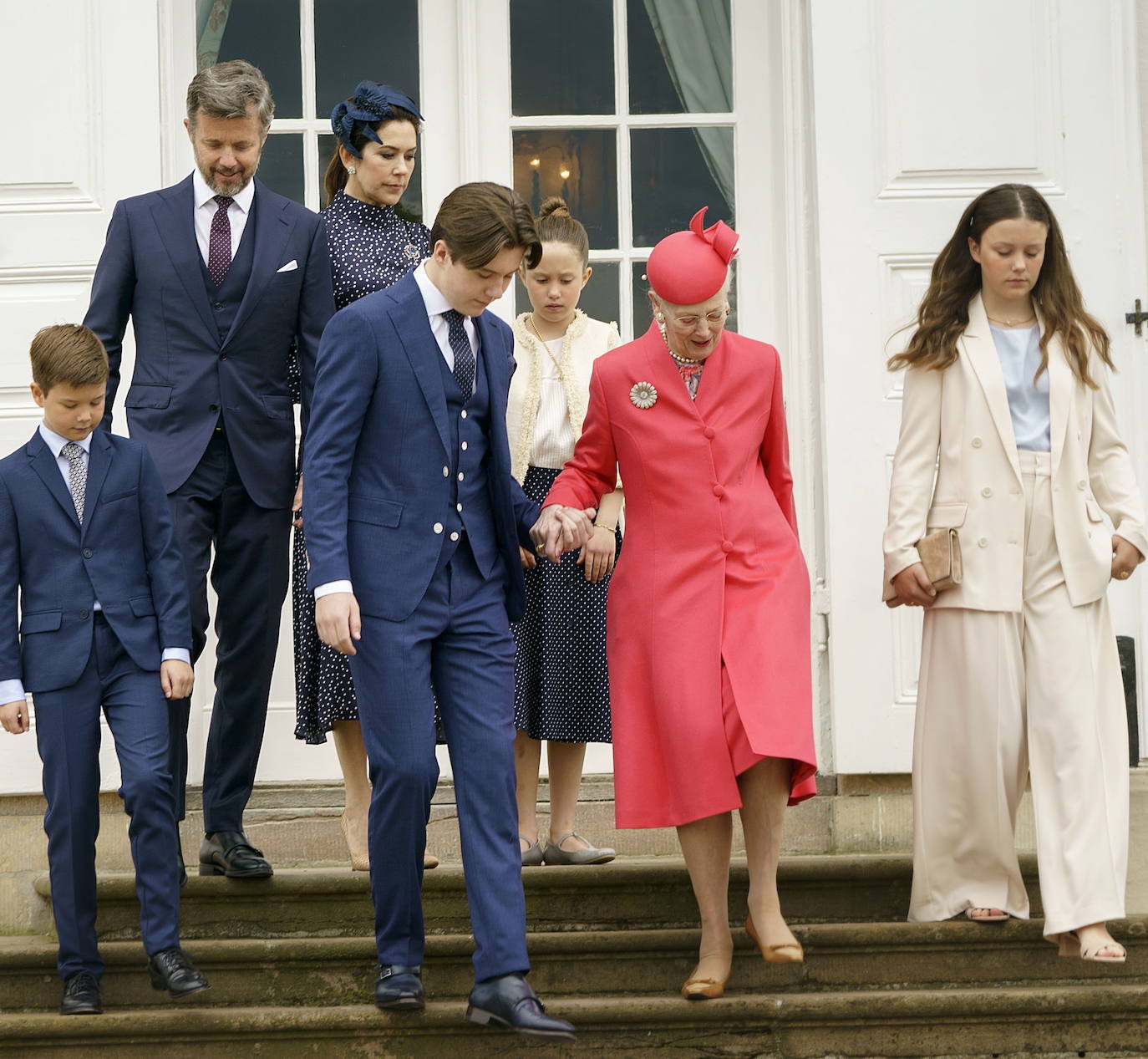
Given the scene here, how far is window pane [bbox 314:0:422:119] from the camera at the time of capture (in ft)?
18.6

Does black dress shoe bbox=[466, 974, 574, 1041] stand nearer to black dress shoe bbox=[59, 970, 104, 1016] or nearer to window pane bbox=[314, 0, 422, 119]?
black dress shoe bbox=[59, 970, 104, 1016]

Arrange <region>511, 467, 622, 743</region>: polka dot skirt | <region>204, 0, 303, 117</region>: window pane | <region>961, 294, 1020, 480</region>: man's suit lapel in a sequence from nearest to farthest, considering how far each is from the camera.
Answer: <region>961, 294, 1020, 480</region>: man's suit lapel
<region>511, 467, 622, 743</region>: polka dot skirt
<region>204, 0, 303, 117</region>: window pane

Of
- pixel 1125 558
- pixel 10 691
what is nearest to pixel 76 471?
pixel 10 691

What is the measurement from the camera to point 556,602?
4434 millimetres

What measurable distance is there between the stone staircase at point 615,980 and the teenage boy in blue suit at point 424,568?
0.28 m

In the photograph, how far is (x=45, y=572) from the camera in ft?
12.6

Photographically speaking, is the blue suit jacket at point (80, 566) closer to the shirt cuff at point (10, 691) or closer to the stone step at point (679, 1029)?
the shirt cuff at point (10, 691)

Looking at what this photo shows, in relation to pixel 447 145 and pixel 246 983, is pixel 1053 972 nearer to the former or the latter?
pixel 246 983

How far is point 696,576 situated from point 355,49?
8.84 feet

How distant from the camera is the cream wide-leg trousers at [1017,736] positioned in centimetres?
398

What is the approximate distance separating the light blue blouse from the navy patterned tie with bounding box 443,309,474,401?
4.38ft

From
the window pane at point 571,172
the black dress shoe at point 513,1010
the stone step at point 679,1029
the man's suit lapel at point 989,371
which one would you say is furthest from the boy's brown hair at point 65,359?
the window pane at point 571,172

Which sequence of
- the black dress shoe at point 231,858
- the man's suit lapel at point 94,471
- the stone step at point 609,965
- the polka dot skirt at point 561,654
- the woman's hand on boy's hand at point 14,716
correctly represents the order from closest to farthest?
1. the woman's hand on boy's hand at point 14,716
2. the man's suit lapel at point 94,471
3. the stone step at point 609,965
4. the black dress shoe at point 231,858
5. the polka dot skirt at point 561,654

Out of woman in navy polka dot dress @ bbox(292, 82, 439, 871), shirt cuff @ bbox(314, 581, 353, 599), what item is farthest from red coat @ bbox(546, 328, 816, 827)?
woman in navy polka dot dress @ bbox(292, 82, 439, 871)
